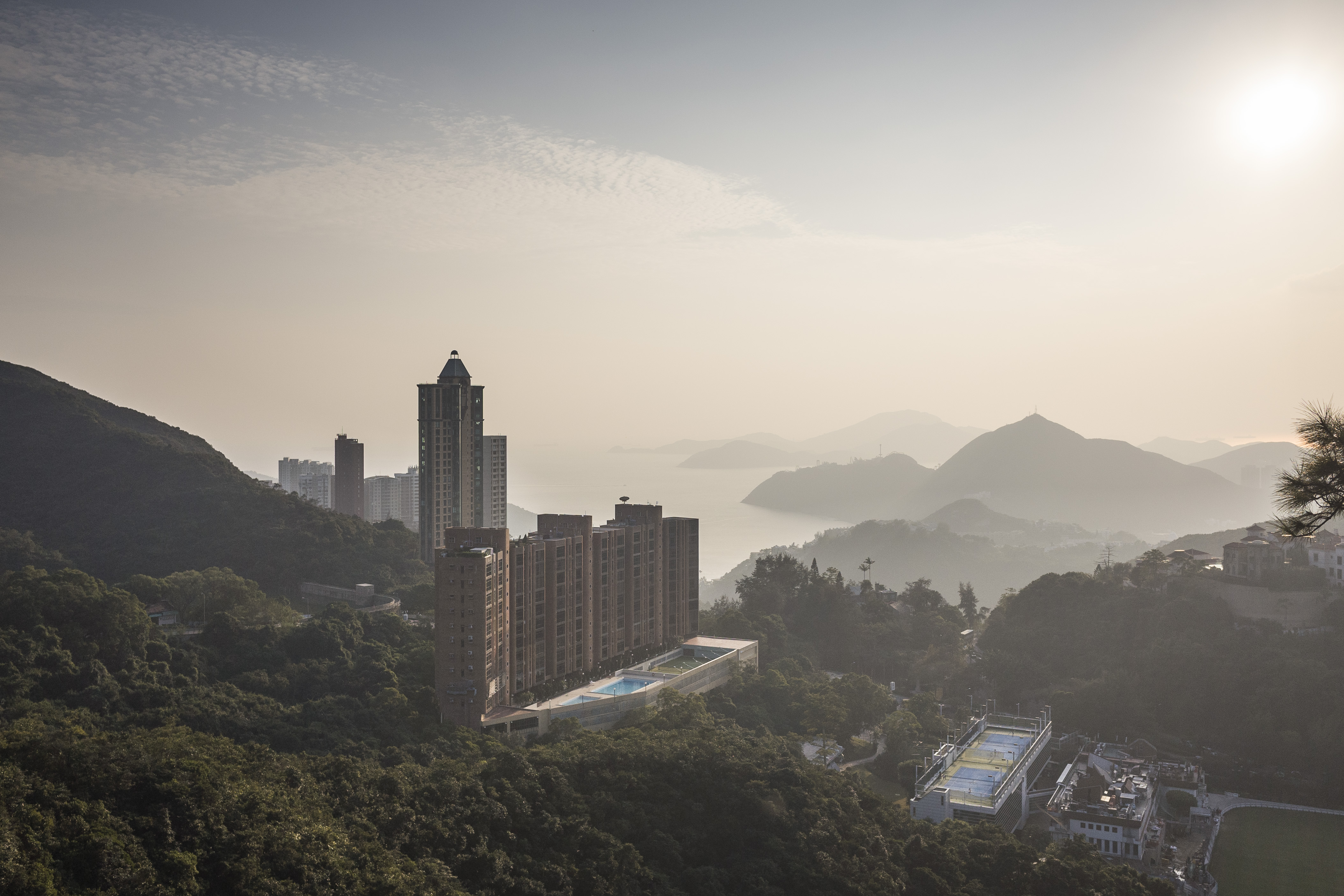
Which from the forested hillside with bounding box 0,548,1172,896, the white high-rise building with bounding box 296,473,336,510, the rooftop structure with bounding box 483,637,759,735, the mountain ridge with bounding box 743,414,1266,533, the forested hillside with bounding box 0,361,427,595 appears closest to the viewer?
the forested hillside with bounding box 0,548,1172,896

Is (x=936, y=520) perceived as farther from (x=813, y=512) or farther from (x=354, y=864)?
(x=354, y=864)

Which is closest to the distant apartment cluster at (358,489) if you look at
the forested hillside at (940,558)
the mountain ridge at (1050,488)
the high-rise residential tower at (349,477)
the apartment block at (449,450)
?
the high-rise residential tower at (349,477)

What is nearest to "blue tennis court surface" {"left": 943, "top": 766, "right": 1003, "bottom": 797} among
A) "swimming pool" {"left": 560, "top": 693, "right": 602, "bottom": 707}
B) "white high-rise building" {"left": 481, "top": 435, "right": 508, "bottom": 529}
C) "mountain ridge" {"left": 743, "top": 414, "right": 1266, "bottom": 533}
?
"swimming pool" {"left": 560, "top": 693, "right": 602, "bottom": 707}

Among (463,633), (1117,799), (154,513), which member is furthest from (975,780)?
(154,513)

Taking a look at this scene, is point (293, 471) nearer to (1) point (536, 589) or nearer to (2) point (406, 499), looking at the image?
(2) point (406, 499)

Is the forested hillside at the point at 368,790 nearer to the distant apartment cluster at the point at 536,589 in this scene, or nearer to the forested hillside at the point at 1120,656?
the distant apartment cluster at the point at 536,589

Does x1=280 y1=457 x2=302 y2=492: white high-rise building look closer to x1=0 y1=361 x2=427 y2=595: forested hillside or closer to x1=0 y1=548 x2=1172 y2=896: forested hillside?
x1=0 y1=361 x2=427 y2=595: forested hillside
